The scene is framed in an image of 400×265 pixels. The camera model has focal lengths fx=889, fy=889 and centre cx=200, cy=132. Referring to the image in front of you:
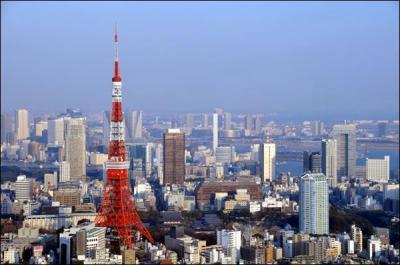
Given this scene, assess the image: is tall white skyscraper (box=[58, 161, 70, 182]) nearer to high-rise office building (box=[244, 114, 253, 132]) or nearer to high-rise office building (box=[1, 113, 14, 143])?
high-rise office building (box=[1, 113, 14, 143])

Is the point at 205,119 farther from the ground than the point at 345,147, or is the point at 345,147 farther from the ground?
the point at 205,119

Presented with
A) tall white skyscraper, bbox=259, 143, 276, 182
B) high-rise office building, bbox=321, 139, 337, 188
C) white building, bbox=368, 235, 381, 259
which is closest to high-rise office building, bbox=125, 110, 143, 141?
tall white skyscraper, bbox=259, 143, 276, 182

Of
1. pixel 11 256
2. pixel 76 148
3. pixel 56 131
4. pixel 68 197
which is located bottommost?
pixel 11 256

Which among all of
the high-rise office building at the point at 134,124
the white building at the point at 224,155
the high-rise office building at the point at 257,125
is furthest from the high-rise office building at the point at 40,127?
the high-rise office building at the point at 257,125

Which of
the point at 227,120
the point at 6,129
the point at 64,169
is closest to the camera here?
the point at 227,120

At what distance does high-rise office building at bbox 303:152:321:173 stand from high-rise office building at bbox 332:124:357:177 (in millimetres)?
562

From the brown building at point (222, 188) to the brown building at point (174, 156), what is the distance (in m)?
0.61

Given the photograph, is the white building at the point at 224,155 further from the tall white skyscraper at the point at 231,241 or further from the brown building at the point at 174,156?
the tall white skyscraper at the point at 231,241

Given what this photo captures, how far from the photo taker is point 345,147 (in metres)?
10.3

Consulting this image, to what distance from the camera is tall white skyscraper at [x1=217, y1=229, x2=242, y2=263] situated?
22.4 feet

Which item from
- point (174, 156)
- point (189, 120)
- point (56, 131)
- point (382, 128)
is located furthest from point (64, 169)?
point (382, 128)

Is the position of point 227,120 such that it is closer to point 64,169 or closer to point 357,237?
point 64,169

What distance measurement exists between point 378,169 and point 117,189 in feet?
15.1

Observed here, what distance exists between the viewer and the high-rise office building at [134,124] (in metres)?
9.42
